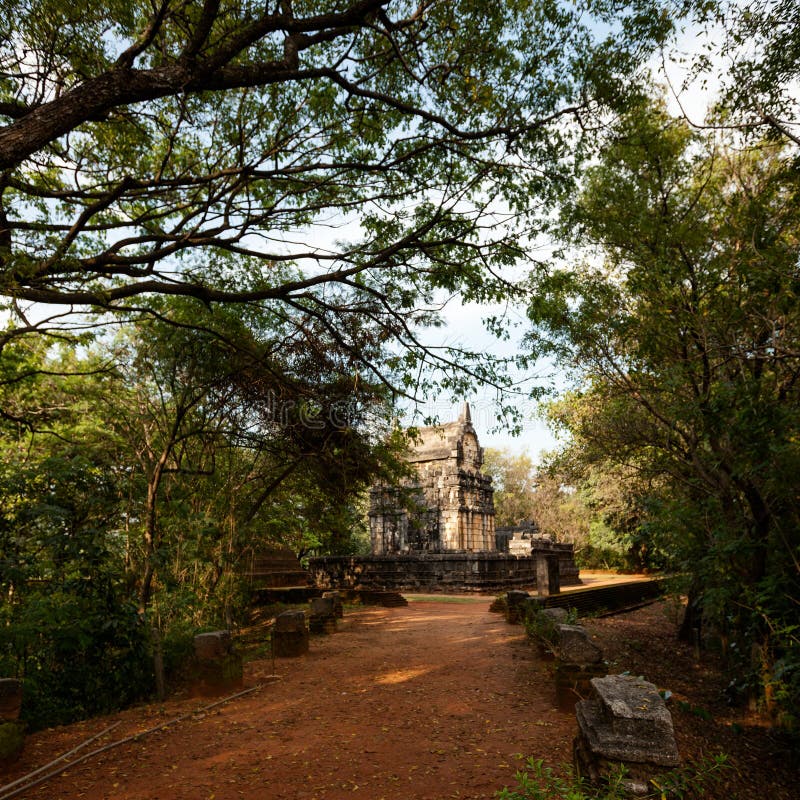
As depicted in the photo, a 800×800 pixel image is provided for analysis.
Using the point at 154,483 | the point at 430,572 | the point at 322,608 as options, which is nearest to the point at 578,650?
the point at 154,483

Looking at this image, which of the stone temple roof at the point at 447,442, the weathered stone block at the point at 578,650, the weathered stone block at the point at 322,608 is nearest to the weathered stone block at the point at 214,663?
the weathered stone block at the point at 578,650

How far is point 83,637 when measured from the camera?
619 centimetres

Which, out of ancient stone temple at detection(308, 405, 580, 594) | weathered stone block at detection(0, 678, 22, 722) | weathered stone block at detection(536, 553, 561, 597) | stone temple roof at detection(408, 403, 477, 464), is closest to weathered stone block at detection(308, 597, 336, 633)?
weathered stone block at detection(536, 553, 561, 597)

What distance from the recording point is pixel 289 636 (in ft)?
31.0

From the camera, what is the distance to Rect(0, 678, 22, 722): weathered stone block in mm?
4965

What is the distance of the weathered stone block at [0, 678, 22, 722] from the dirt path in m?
0.42

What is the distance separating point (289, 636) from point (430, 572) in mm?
12046

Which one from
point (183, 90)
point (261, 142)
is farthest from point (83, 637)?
point (261, 142)

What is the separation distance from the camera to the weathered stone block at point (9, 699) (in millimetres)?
4965

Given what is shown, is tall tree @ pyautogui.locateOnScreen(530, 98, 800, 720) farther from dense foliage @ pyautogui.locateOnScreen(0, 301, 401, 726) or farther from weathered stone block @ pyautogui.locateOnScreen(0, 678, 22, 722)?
weathered stone block @ pyautogui.locateOnScreen(0, 678, 22, 722)

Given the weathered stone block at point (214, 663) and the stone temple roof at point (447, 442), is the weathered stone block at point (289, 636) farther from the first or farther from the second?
the stone temple roof at point (447, 442)

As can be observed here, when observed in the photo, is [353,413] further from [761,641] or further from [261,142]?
[761,641]

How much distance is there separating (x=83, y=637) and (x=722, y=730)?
7.45 metres

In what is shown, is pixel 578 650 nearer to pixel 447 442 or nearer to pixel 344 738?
pixel 344 738
